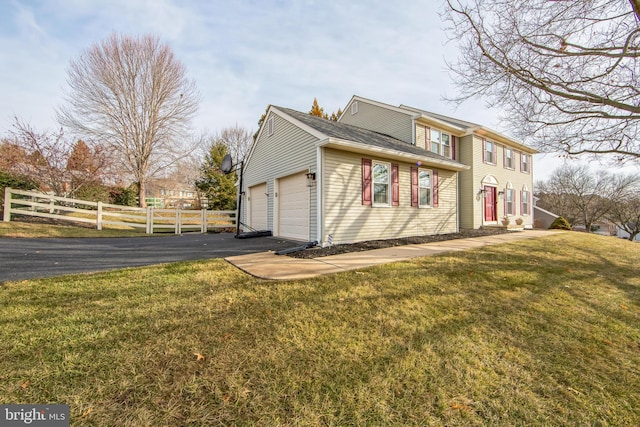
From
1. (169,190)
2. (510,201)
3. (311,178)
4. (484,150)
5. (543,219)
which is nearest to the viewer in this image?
(311,178)

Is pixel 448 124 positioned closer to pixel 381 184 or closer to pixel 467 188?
pixel 467 188

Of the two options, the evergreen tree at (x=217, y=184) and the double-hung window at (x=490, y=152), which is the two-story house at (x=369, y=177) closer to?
the double-hung window at (x=490, y=152)

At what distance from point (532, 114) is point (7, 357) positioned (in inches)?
461

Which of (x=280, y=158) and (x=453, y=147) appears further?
(x=453, y=147)

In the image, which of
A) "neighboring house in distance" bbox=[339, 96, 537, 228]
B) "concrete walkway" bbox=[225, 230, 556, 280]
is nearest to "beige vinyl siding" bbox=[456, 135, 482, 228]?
"neighboring house in distance" bbox=[339, 96, 537, 228]

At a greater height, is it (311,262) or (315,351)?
(311,262)

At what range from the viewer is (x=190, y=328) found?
2.65 m

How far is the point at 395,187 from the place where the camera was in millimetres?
8984

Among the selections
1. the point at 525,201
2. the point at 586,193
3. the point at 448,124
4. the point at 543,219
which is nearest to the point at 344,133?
the point at 448,124

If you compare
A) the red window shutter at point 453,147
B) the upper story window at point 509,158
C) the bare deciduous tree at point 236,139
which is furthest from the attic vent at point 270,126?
the bare deciduous tree at point 236,139

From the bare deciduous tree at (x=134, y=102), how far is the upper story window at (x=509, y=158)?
2263cm

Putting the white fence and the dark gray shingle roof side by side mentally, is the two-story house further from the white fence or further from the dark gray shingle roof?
the white fence

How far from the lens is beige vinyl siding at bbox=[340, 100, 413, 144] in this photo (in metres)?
12.3

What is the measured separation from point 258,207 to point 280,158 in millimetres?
2869
